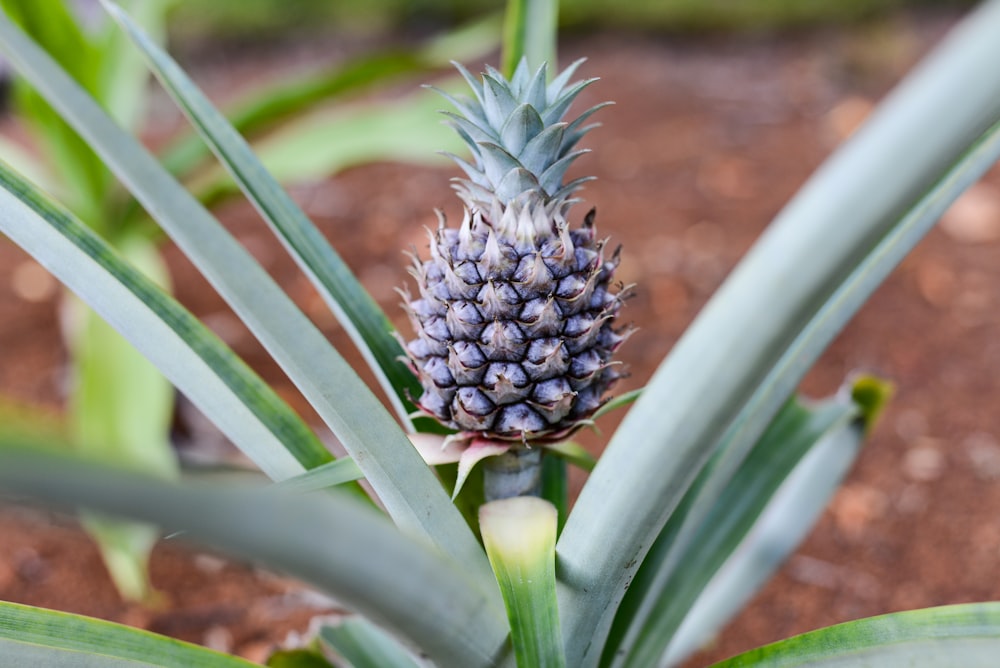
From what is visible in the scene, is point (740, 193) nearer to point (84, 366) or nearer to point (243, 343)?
point (243, 343)

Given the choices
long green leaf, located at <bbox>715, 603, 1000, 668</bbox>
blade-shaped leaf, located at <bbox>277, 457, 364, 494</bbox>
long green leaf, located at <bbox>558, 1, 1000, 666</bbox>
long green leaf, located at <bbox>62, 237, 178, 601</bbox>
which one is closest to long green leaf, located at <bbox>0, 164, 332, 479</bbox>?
blade-shaped leaf, located at <bbox>277, 457, 364, 494</bbox>

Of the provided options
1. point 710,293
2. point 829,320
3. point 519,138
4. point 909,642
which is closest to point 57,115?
point 519,138

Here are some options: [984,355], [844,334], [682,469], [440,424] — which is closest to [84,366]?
→ [440,424]

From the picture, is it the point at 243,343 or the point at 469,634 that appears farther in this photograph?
the point at 243,343

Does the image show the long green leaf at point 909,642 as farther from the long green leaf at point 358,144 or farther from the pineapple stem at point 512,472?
the long green leaf at point 358,144

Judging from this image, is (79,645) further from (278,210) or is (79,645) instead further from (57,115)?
(57,115)

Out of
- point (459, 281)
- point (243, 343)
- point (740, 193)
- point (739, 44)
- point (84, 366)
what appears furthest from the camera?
point (739, 44)
